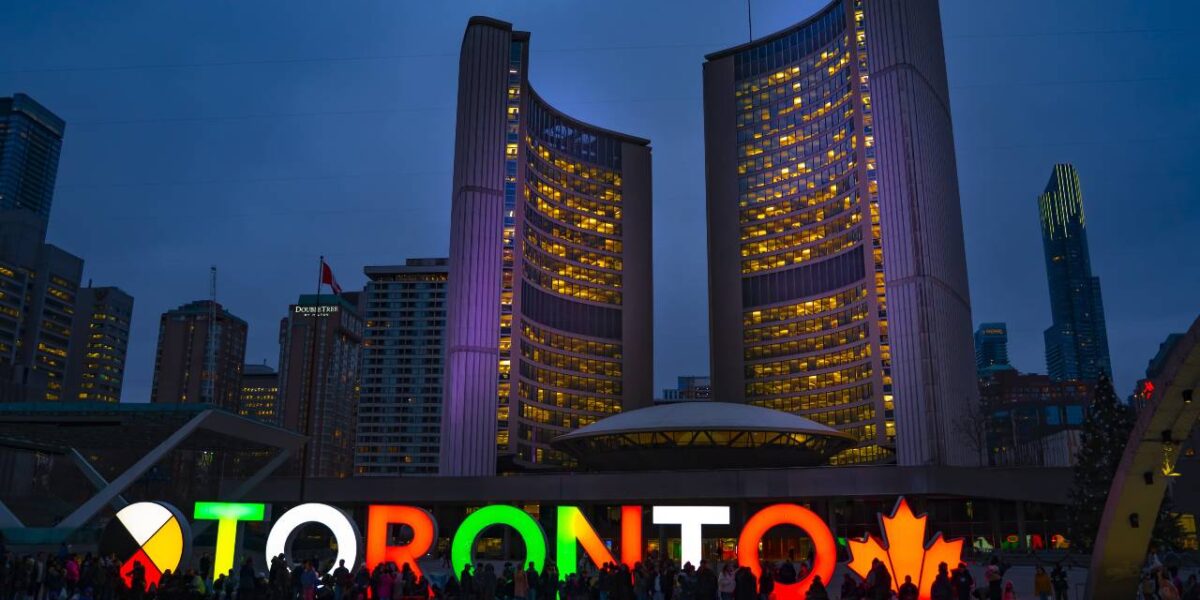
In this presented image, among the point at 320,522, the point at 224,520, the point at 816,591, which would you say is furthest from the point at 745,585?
the point at 224,520

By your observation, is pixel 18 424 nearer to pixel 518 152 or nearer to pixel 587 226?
pixel 518 152

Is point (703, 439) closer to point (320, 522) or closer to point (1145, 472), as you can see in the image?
point (320, 522)

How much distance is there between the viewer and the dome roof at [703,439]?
80.5 metres

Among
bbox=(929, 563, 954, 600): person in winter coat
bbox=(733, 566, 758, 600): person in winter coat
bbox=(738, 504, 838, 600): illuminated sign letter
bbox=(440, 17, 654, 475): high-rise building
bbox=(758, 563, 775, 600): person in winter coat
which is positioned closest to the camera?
bbox=(929, 563, 954, 600): person in winter coat

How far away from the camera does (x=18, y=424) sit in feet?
195

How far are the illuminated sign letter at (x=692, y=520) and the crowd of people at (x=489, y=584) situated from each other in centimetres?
89

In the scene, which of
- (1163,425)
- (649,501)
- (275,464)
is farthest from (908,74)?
(1163,425)

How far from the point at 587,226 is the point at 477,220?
3543cm

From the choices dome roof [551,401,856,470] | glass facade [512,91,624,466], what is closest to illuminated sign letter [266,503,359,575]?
dome roof [551,401,856,470]

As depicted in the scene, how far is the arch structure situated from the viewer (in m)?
20.2

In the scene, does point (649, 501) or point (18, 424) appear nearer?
point (18, 424)

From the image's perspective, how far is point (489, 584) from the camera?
2656cm

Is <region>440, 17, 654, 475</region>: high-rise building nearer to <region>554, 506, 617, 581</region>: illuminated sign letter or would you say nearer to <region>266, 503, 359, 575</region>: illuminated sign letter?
<region>266, 503, 359, 575</region>: illuminated sign letter

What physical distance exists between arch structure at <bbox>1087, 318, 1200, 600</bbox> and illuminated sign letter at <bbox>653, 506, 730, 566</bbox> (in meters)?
10.8
